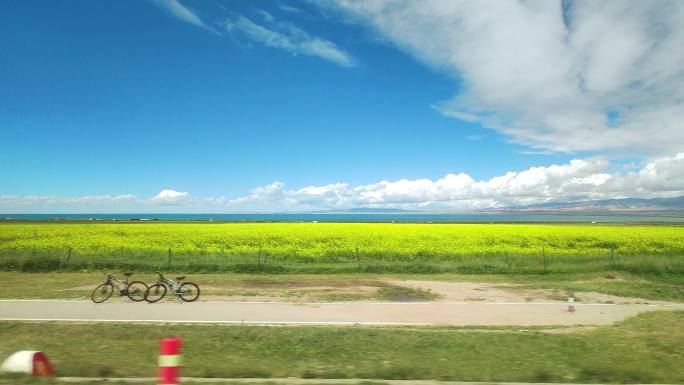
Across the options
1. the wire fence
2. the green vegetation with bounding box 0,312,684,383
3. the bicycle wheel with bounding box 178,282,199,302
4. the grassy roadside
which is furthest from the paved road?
the wire fence

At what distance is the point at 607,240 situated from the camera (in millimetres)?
36156

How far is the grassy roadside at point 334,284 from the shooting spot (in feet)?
53.9

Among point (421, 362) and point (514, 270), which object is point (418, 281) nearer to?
point (514, 270)

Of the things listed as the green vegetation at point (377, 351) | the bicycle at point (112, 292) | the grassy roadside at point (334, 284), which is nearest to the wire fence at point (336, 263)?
the grassy roadside at point (334, 284)

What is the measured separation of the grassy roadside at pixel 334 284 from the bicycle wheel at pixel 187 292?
0.75 meters

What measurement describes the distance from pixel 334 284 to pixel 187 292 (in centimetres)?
585

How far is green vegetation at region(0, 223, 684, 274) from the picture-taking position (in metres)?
23.2

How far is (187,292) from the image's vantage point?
1548cm

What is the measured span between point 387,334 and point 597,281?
14.3 metres

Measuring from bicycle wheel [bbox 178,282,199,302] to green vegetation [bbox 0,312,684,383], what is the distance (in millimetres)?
4230

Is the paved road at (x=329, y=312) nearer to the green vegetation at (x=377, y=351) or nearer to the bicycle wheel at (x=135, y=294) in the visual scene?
the bicycle wheel at (x=135, y=294)

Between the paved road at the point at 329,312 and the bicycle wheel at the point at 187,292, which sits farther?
the bicycle wheel at the point at 187,292

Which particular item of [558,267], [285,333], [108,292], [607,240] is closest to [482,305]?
[285,333]

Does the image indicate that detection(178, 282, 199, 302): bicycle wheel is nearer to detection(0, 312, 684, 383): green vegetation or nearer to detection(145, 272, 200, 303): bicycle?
detection(145, 272, 200, 303): bicycle
